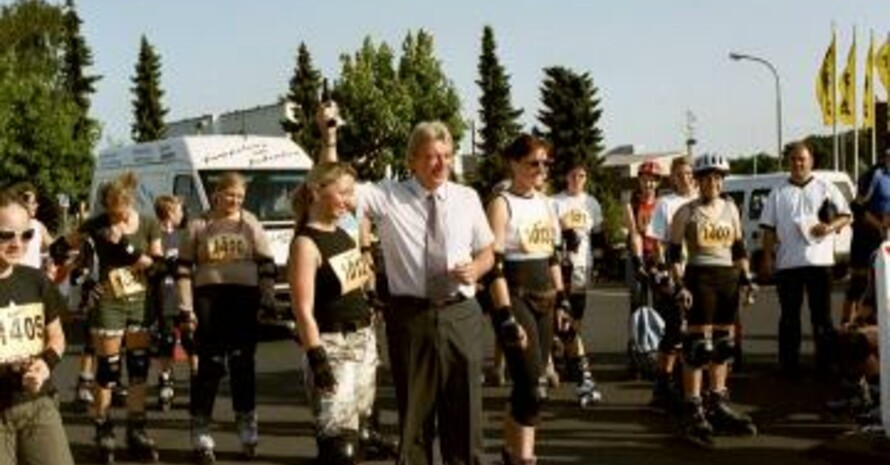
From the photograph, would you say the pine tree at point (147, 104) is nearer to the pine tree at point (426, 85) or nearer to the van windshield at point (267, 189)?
the pine tree at point (426, 85)

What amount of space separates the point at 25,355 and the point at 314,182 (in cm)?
155

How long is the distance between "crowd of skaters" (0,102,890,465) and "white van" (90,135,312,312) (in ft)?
16.3

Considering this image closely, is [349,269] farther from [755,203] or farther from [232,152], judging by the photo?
[755,203]

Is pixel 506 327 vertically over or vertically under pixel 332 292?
under

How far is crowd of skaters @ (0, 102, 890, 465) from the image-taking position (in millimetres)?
5527

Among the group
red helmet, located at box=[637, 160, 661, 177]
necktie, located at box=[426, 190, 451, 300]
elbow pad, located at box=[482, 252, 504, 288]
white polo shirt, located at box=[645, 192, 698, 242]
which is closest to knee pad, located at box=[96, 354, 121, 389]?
elbow pad, located at box=[482, 252, 504, 288]

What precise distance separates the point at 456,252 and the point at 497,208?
1.52 meters

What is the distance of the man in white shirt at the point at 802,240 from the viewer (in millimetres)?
10406

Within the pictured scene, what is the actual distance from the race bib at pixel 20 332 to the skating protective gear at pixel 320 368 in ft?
3.64

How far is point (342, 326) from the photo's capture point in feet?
20.2

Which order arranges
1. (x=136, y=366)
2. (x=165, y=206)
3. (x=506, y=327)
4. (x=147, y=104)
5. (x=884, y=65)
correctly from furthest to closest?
(x=147, y=104) < (x=884, y=65) < (x=165, y=206) < (x=136, y=366) < (x=506, y=327)

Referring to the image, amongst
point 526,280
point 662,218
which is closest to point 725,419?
point 662,218

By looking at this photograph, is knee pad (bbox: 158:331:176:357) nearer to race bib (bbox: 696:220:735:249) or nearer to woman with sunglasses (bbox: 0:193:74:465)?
race bib (bbox: 696:220:735:249)

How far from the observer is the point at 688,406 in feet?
27.3
